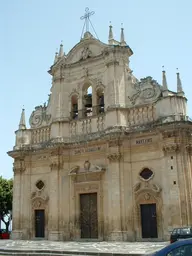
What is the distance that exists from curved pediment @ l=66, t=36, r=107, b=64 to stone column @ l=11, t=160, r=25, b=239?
28.2 feet

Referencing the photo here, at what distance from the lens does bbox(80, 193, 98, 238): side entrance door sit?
21.4 metres

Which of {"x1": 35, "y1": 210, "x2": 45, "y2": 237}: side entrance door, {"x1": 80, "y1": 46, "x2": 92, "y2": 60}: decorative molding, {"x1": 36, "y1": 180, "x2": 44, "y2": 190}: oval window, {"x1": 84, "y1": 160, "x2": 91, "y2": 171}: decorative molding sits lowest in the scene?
{"x1": 35, "y1": 210, "x2": 45, "y2": 237}: side entrance door

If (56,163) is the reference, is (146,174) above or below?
below

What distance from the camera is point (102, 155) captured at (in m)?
21.7

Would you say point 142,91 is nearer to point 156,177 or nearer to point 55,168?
point 156,177

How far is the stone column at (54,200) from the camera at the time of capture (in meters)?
22.0

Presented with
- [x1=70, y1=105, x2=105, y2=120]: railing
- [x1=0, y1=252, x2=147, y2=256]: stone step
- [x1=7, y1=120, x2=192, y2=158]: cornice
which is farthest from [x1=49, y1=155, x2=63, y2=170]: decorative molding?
[x1=0, y1=252, x2=147, y2=256]: stone step

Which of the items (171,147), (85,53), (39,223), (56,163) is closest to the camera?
(171,147)

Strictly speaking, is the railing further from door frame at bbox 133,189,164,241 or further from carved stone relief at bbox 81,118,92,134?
door frame at bbox 133,189,164,241

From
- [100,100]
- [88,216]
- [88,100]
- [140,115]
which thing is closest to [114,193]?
[88,216]

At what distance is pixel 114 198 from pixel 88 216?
9.03ft

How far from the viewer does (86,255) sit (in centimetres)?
1359

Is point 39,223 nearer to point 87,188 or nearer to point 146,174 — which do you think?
point 87,188

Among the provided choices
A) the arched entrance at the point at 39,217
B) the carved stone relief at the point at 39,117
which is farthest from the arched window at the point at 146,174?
the carved stone relief at the point at 39,117
